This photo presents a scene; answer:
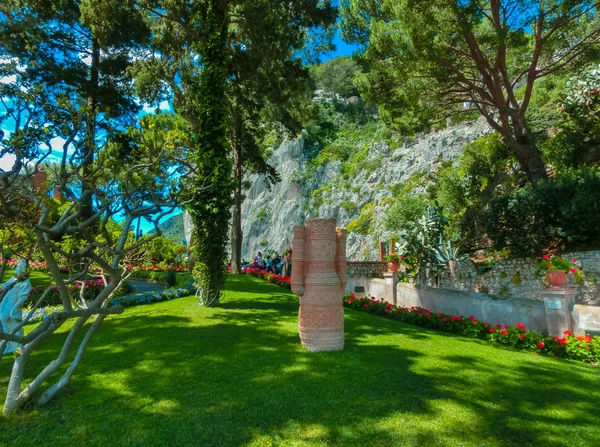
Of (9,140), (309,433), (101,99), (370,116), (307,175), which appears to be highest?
(370,116)

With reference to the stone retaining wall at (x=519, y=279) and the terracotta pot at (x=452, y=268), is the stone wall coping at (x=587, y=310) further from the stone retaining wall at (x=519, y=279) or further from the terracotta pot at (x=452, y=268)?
the terracotta pot at (x=452, y=268)

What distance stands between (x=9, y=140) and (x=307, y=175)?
49746 millimetres

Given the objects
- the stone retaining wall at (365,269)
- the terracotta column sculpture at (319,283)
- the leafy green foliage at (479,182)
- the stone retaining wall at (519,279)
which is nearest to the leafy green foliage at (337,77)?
the leafy green foliage at (479,182)

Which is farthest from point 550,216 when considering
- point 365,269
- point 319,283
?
point 319,283

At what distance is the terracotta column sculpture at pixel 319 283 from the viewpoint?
5328 millimetres

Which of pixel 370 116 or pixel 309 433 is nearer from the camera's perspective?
pixel 309 433

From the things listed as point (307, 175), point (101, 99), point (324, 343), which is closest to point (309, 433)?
point (324, 343)

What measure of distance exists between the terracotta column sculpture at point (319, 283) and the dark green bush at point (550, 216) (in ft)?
31.7

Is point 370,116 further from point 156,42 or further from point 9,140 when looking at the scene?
point 9,140

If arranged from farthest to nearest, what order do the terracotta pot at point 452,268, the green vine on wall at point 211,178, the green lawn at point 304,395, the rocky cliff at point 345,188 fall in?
the rocky cliff at point 345,188, the terracotta pot at point 452,268, the green vine on wall at point 211,178, the green lawn at point 304,395

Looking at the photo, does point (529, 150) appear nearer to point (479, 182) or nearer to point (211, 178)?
point (479, 182)

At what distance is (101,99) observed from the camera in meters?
15.0

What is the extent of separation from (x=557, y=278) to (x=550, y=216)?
651 centimetres

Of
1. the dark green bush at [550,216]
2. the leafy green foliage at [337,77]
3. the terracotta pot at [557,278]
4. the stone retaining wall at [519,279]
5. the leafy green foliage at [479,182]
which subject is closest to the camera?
the terracotta pot at [557,278]
